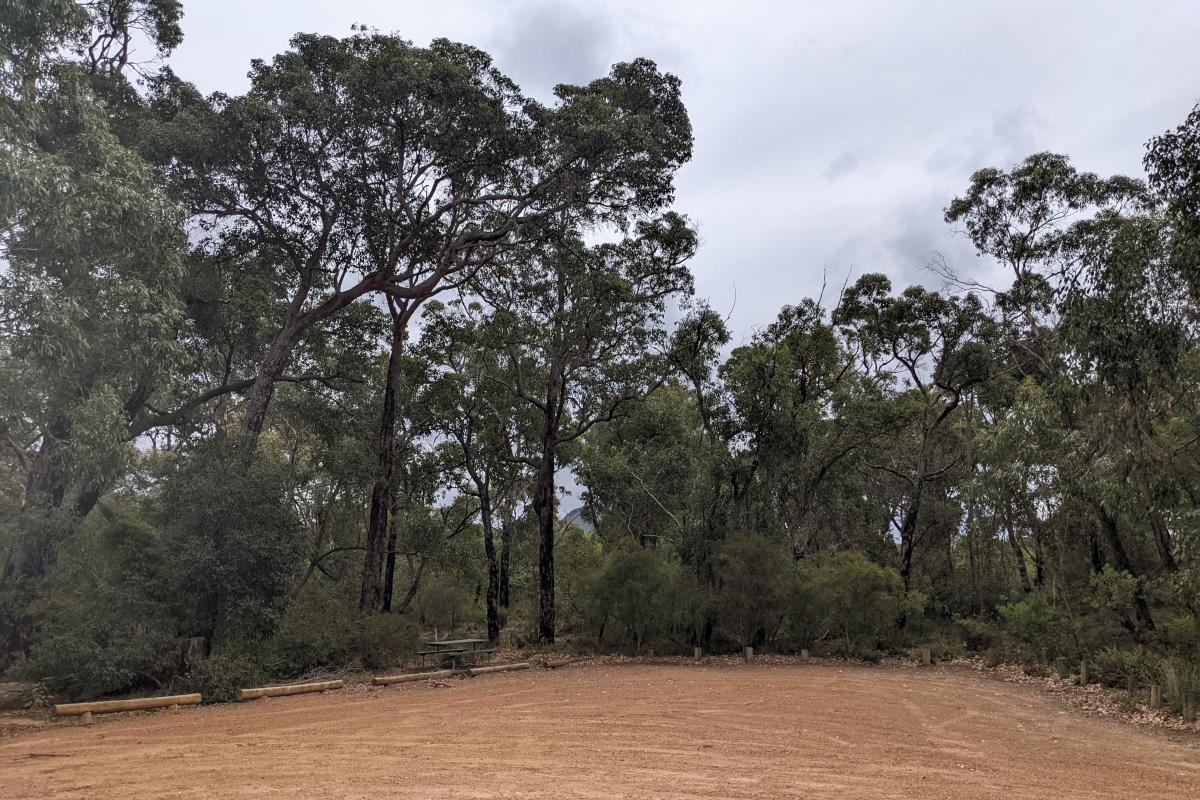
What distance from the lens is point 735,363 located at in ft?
63.2

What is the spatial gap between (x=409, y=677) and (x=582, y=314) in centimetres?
1015

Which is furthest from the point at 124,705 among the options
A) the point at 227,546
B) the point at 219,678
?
the point at 227,546

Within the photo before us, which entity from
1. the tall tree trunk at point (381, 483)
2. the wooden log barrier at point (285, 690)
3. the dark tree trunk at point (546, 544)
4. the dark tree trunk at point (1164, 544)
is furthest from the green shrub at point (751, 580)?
the wooden log barrier at point (285, 690)

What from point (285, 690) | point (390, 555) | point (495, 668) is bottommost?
point (495, 668)

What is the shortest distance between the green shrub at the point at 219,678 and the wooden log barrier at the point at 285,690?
0.20 meters

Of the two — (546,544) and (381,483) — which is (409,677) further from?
(546,544)

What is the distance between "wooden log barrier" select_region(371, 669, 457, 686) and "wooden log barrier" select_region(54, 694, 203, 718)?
3.18 meters

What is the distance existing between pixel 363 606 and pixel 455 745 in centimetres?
1042

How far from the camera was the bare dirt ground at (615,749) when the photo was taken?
5.95m

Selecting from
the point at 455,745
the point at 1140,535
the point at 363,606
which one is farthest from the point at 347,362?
the point at 1140,535

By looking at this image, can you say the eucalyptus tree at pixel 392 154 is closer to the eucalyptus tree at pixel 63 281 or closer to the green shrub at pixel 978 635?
the eucalyptus tree at pixel 63 281

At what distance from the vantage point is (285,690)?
12.2 meters

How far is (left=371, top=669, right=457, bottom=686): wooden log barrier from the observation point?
1364 cm

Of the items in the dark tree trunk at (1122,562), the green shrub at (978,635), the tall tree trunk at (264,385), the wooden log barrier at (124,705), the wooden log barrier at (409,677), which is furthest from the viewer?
the green shrub at (978,635)
